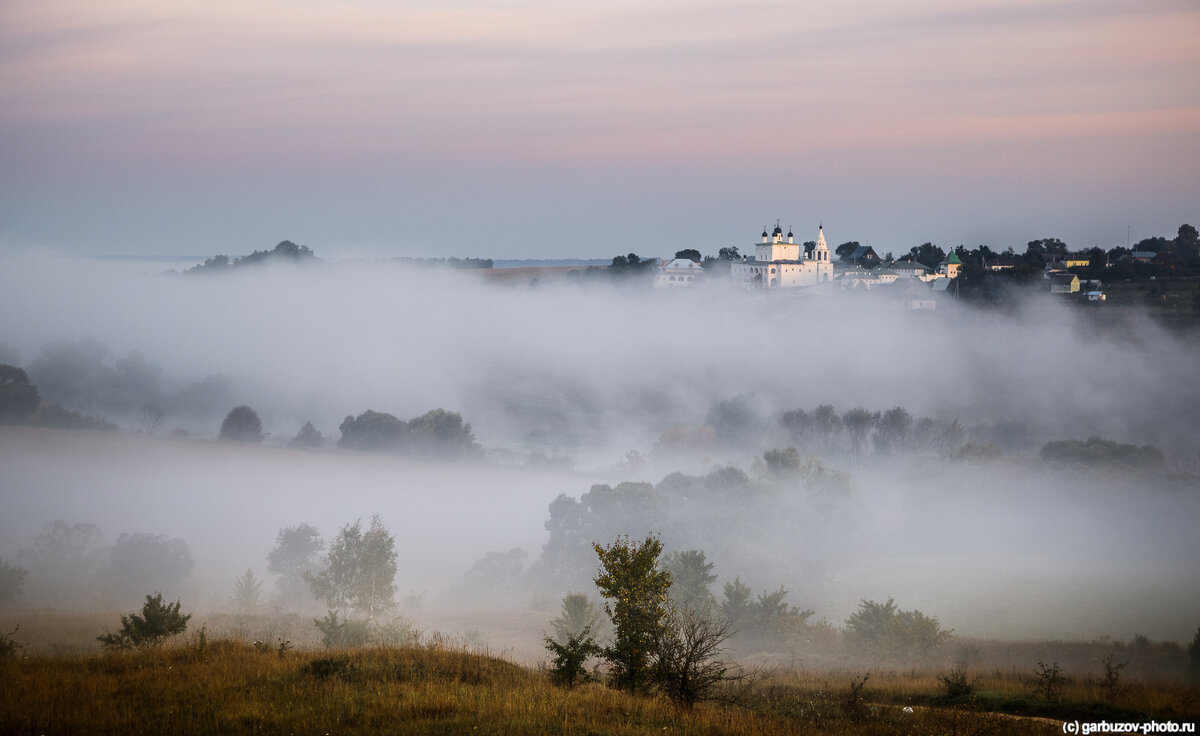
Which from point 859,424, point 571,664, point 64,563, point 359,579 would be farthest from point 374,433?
point 571,664

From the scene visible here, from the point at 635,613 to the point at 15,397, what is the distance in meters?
188

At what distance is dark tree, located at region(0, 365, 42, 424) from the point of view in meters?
163

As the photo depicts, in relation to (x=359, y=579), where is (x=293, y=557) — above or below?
below

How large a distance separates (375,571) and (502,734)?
51196 millimetres

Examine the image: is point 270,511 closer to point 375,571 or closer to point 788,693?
point 375,571

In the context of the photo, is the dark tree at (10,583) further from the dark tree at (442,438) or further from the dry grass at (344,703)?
the dark tree at (442,438)

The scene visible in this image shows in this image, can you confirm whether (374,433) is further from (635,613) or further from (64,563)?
(635,613)

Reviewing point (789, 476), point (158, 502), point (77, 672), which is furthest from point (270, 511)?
point (77, 672)

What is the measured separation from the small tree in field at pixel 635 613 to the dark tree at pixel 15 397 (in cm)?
17854

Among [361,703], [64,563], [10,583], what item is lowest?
[64,563]

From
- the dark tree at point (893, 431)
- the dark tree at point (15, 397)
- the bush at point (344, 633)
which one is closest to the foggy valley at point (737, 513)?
the dark tree at point (893, 431)

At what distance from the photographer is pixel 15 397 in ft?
549

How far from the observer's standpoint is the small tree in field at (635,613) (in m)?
19.5

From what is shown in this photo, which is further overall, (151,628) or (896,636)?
(896,636)
